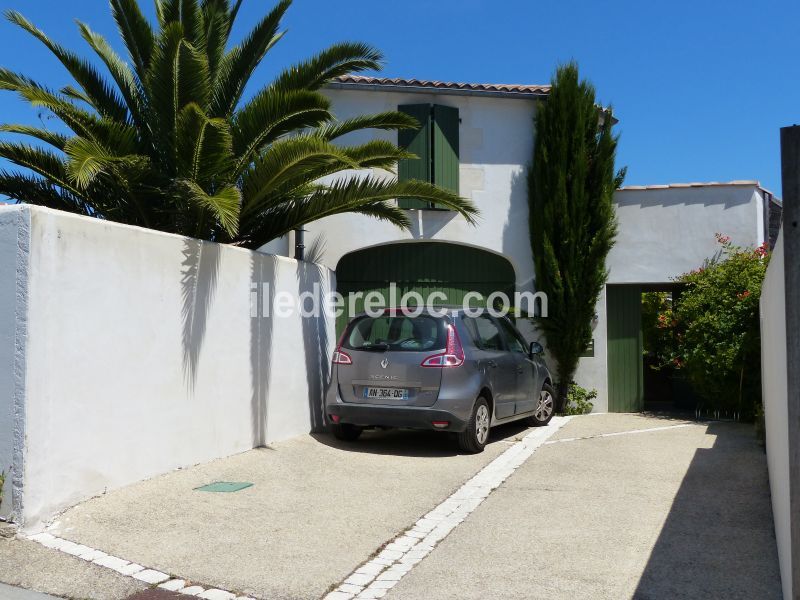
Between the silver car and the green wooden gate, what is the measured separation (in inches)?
154

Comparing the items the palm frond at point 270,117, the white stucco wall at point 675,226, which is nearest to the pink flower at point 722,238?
the white stucco wall at point 675,226

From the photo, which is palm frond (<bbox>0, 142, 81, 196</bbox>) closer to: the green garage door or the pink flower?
the green garage door

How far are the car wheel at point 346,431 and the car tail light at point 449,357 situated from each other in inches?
58.1

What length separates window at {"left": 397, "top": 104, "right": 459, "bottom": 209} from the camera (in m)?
12.4

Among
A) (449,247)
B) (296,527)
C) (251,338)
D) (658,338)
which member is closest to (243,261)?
(251,338)

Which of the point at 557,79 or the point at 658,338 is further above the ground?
the point at 557,79

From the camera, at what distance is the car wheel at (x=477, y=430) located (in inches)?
338

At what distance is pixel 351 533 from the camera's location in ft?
18.6

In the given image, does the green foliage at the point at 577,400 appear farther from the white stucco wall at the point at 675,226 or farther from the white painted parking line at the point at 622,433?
the white stucco wall at the point at 675,226

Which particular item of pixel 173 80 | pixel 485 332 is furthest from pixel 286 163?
pixel 485 332

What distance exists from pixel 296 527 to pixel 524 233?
8.05 meters

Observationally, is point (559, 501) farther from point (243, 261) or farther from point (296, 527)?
point (243, 261)

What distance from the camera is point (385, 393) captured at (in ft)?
28.3

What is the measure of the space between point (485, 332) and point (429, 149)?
13.8 feet
